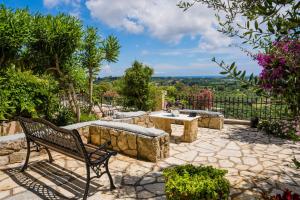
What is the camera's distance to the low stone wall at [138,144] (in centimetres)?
571

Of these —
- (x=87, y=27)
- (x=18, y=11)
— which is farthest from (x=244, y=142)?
(x=18, y=11)

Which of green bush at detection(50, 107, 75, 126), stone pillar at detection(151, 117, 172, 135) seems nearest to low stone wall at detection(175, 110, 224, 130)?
stone pillar at detection(151, 117, 172, 135)

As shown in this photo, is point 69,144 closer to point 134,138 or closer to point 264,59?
point 134,138

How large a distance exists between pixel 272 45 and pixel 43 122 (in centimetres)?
363

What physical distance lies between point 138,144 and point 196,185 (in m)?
2.85

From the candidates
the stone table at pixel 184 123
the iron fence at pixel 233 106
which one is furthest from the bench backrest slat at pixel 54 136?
the iron fence at pixel 233 106

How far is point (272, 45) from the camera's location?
238cm

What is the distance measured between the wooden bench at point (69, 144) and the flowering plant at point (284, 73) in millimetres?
2592

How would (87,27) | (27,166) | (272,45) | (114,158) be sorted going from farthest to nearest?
(87,27) < (114,158) < (27,166) < (272,45)

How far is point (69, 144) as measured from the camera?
162 inches

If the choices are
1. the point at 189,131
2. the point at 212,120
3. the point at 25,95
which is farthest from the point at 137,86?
the point at 25,95

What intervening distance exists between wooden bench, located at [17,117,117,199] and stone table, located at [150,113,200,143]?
3751mm

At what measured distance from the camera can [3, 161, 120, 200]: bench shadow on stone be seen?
4.18m

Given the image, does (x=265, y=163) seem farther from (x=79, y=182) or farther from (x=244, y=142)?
(x=79, y=182)
